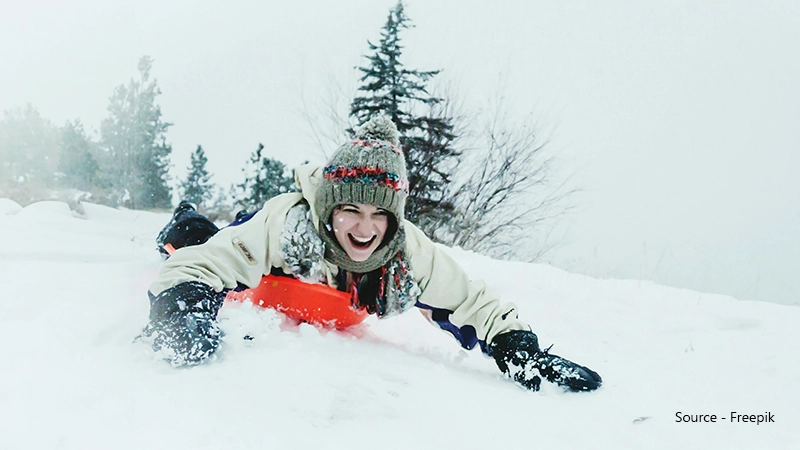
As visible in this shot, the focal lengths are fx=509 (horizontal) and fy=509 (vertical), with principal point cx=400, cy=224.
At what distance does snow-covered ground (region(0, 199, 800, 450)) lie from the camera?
1004mm

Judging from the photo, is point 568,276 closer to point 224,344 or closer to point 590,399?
point 590,399

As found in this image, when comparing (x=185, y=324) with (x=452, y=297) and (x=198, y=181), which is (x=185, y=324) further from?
(x=198, y=181)

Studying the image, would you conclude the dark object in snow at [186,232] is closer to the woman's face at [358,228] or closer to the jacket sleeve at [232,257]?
the jacket sleeve at [232,257]

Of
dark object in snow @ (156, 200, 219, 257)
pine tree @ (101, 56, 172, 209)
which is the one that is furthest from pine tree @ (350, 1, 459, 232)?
pine tree @ (101, 56, 172, 209)

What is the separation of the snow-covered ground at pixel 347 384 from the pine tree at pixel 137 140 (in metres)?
16.3

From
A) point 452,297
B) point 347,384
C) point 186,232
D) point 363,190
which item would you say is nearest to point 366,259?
point 363,190

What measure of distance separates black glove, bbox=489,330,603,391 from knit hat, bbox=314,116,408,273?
523mm

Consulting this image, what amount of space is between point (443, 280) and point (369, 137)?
0.65m

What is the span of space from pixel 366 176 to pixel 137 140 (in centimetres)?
1834

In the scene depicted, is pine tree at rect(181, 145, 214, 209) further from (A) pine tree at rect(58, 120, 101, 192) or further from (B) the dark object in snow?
(B) the dark object in snow

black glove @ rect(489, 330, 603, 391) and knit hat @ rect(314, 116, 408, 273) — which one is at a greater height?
knit hat @ rect(314, 116, 408, 273)

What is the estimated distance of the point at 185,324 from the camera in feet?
4.48

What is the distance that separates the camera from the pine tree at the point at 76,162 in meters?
17.0

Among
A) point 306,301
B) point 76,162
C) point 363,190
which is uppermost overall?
point 76,162
